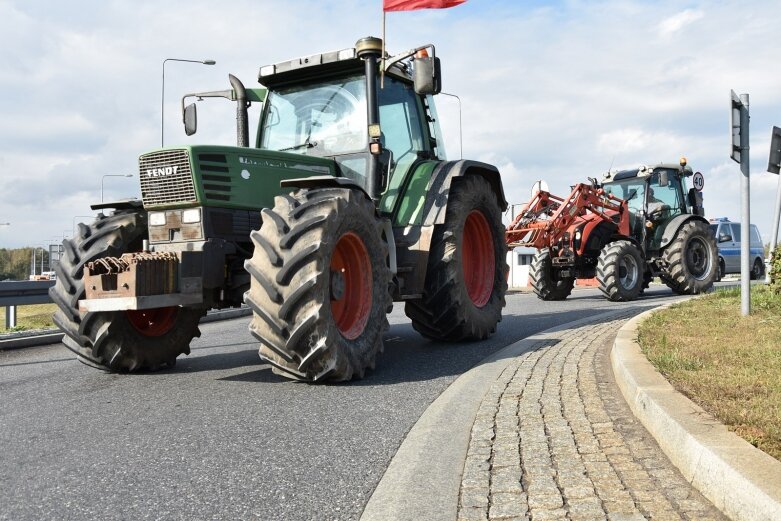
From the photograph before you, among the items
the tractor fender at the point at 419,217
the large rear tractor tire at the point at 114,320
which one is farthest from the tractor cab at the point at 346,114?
the large rear tractor tire at the point at 114,320

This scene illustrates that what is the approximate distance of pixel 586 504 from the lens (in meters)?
2.84

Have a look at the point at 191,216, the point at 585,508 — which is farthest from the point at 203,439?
the point at 191,216

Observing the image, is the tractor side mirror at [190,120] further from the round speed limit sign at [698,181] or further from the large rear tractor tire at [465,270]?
the round speed limit sign at [698,181]

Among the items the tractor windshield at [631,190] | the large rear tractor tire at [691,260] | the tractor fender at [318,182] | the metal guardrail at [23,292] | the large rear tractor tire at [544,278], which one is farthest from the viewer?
the tractor windshield at [631,190]

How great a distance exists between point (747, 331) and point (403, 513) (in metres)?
4.98

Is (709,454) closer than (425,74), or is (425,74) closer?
(709,454)

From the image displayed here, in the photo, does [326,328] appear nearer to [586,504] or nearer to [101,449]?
[101,449]

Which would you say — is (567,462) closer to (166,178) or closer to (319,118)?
(166,178)

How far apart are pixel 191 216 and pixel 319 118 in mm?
1995

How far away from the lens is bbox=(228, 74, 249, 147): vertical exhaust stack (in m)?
7.68

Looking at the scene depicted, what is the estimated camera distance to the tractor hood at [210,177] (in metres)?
5.98

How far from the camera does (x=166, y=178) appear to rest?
20.0ft

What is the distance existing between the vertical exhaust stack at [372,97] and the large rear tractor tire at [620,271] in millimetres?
8235

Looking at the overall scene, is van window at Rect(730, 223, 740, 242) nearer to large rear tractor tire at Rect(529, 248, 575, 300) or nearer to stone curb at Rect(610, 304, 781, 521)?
large rear tractor tire at Rect(529, 248, 575, 300)
